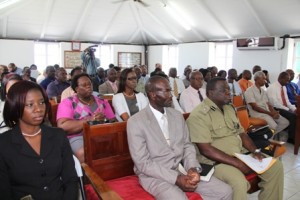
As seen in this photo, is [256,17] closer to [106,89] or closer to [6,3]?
[106,89]

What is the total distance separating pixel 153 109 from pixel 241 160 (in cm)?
87

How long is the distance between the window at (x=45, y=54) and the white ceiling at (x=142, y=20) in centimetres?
46

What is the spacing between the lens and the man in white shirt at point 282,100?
5.04 m

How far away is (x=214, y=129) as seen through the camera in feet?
8.01

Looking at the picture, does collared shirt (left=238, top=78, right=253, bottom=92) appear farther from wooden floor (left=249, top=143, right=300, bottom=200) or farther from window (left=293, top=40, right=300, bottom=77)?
window (left=293, top=40, right=300, bottom=77)

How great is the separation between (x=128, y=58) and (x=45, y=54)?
4.16 m

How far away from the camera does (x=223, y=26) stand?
9867 mm

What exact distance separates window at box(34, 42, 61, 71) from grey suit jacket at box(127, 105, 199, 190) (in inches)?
443

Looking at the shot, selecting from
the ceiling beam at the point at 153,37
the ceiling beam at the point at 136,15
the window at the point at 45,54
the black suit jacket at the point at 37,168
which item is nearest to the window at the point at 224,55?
the ceiling beam at the point at 153,37

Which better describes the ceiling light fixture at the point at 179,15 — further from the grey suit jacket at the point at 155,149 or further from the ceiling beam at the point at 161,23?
the grey suit jacket at the point at 155,149

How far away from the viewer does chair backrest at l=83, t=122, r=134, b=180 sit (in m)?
2.12

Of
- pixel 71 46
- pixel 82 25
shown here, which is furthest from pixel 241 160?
pixel 71 46

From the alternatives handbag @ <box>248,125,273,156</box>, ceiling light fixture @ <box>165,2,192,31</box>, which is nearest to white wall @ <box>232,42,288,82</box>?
ceiling light fixture @ <box>165,2,192,31</box>

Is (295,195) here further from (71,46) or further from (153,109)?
(71,46)
